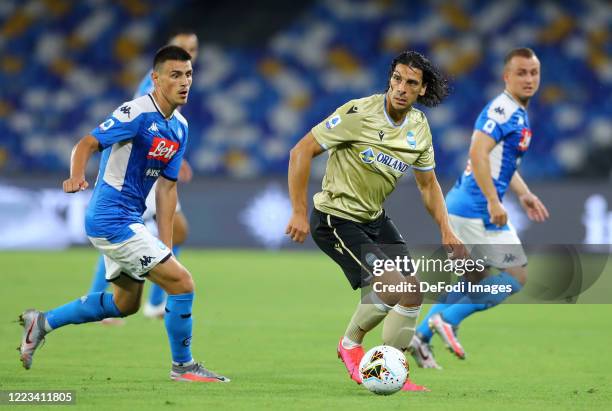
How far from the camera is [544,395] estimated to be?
6398 mm

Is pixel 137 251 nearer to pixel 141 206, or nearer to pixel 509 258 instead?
pixel 141 206

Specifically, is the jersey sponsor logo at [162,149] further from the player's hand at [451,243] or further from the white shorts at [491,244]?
the white shorts at [491,244]

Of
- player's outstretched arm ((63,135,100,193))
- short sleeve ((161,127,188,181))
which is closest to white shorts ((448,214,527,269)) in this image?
short sleeve ((161,127,188,181))

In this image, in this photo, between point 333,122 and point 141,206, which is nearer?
point 333,122

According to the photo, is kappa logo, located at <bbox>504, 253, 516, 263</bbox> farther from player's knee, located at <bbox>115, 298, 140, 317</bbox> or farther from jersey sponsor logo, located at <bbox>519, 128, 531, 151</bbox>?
player's knee, located at <bbox>115, 298, 140, 317</bbox>

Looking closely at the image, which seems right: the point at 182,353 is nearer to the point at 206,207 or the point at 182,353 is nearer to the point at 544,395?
the point at 544,395

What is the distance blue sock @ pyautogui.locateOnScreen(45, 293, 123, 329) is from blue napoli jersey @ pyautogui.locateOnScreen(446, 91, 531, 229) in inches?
117

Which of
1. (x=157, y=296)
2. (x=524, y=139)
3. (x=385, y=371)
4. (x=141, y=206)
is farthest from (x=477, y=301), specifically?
(x=157, y=296)

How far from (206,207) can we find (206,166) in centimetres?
345

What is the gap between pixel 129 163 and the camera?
269 inches

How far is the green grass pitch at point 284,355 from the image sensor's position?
20.2 feet

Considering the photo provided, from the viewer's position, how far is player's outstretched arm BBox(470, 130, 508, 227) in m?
7.92

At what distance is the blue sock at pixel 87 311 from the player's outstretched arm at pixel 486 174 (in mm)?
2771

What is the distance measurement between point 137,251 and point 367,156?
1.52m
